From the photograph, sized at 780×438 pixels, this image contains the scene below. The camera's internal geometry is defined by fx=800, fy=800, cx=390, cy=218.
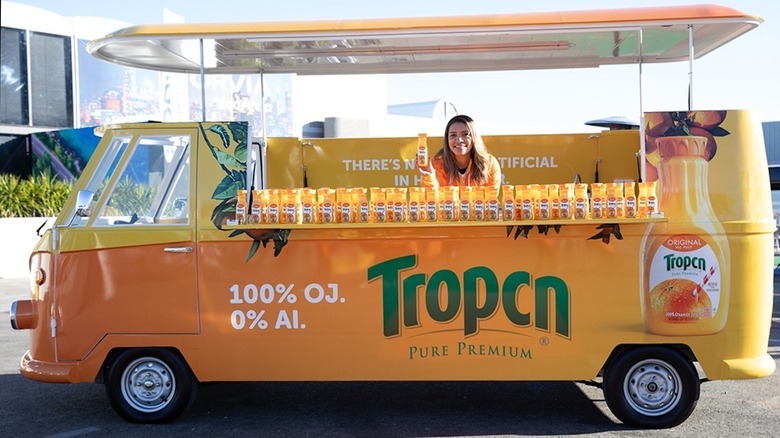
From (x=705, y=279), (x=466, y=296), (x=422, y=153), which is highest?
(x=422, y=153)

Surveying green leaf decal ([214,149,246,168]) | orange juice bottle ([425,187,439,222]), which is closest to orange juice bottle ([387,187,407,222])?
orange juice bottle ([425,187,439,222])

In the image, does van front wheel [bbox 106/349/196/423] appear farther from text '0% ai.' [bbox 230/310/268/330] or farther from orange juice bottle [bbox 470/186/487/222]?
orange juice bottle [bbox 470/186/487/222]

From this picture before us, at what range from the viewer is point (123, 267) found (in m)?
5.67

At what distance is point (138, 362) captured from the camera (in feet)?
19.0

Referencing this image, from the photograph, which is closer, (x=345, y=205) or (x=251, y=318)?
(x=345, y=205)

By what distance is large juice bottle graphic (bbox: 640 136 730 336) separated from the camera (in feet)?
17.9

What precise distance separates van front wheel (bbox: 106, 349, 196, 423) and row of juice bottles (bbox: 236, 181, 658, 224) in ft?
3.94

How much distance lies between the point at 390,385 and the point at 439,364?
1490mm

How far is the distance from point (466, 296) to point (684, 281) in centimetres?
149

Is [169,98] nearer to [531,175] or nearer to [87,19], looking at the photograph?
[87,19]

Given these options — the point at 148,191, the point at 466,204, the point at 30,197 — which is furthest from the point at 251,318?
the point at 30,197

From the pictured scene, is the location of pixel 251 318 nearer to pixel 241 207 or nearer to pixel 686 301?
pixel 241 207

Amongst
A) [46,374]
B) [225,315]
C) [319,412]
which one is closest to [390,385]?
[319,412]

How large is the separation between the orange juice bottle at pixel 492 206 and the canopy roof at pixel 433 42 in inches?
43.9
